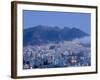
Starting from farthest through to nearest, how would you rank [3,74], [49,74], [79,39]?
[79,39] → [49,74] → [3,74]

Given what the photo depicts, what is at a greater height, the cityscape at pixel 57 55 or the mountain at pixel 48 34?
the mountain at pixel 48 34

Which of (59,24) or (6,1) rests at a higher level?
(6,1)

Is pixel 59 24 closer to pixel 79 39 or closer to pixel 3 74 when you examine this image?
pixel 79 39

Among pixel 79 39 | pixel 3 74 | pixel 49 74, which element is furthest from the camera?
pixel 79 39

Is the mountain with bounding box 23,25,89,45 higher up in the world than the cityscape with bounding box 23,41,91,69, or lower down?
higher up

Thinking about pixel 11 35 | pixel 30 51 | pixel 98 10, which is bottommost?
pixel 30 51

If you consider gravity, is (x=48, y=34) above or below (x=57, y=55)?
above

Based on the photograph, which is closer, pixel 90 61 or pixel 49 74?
pixel 49 74

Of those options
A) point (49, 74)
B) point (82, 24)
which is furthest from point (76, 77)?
point (82, 24)
